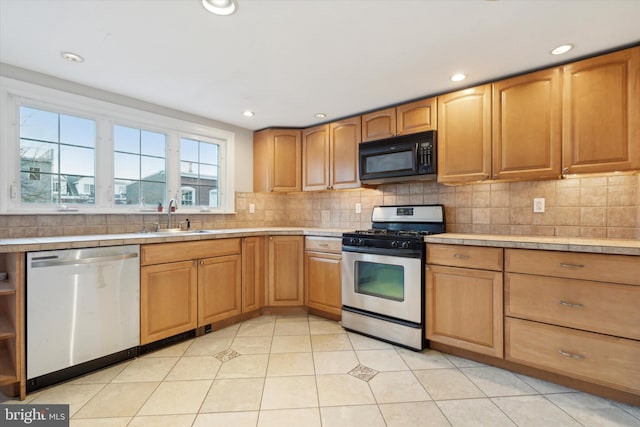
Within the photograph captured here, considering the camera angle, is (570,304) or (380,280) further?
(380,280)

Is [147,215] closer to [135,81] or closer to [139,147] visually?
[139,147]

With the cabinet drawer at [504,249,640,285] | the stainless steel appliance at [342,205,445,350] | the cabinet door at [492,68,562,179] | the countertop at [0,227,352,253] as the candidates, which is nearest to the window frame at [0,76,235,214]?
the countertop at [0,227,352,253]

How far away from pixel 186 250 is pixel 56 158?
122cm

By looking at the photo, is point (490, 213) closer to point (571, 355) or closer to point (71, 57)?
point (571, 355)

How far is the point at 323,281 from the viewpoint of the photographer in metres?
3.04

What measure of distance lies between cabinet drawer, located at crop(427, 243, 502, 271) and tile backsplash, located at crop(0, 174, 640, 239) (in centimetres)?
57

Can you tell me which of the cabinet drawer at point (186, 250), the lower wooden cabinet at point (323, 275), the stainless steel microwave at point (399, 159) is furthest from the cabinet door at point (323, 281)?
the stainless steel microwave at point (399, 159)

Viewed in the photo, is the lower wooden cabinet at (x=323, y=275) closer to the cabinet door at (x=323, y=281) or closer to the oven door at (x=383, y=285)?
the cabinet door at (x=323, y=281)

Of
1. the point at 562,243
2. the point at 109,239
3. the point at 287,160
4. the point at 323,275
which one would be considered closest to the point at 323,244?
the point at 323,275

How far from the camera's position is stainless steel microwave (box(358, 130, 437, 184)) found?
2.60 meters

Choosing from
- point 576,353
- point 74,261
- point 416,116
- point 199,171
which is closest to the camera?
point 576,353

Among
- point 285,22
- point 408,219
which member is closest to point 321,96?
point 285,22

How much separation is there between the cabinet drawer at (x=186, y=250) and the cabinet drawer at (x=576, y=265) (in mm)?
2255

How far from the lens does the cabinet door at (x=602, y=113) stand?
72.7 inches
